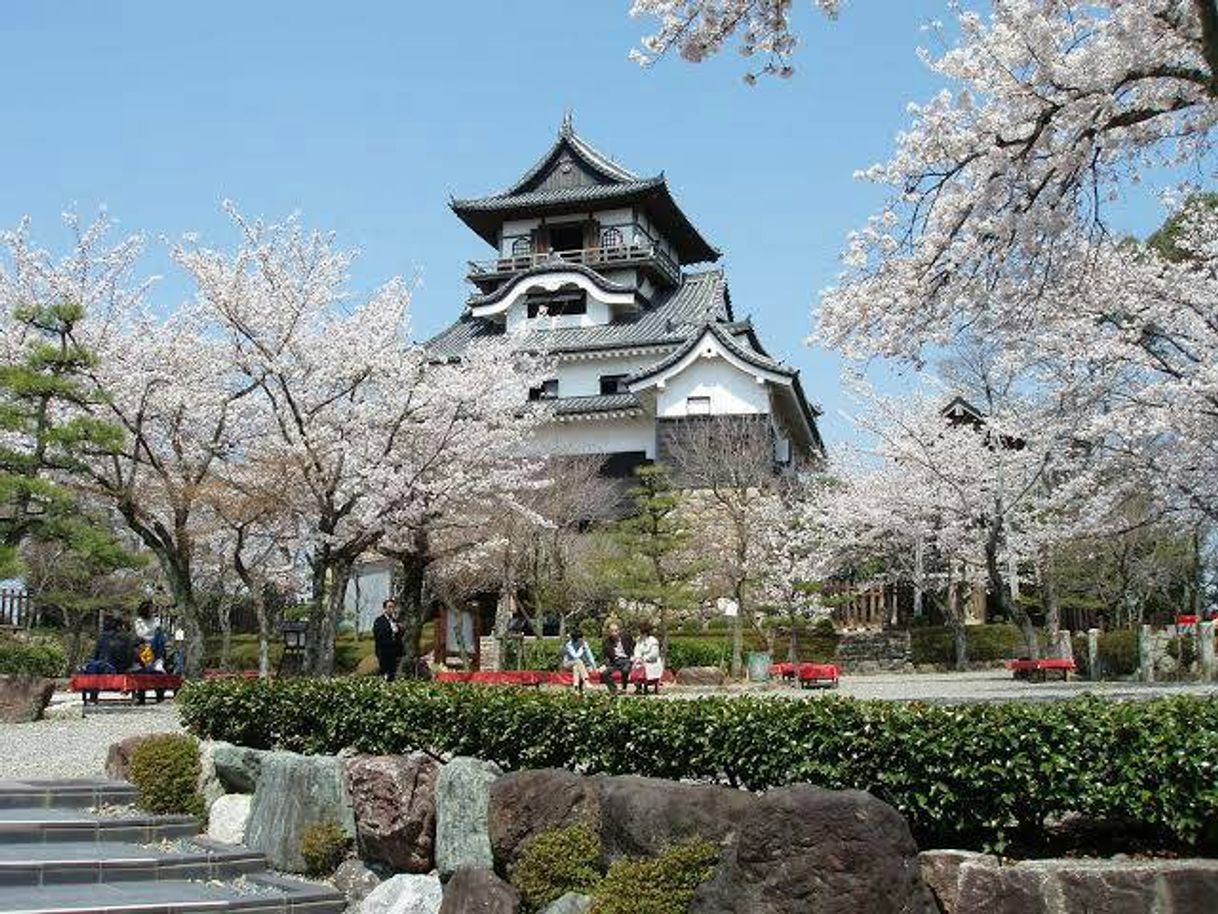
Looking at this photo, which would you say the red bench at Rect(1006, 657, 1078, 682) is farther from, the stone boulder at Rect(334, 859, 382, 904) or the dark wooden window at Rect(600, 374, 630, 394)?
the dark wooden window at Rect(600, 374, 630, 394)

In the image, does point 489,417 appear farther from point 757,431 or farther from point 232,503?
point 757,431

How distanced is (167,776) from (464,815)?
3658mm

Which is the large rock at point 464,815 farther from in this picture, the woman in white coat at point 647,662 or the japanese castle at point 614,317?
the japanese castle at point 614,317

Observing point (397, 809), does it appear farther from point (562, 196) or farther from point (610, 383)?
point (562, 196)

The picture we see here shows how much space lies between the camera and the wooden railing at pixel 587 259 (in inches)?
1794

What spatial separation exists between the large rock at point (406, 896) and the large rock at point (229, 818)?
185cm

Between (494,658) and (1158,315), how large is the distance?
17.5 metres

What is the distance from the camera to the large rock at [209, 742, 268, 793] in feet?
34.4

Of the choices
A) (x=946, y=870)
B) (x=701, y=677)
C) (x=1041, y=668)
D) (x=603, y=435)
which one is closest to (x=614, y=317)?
(x=603, y=435)

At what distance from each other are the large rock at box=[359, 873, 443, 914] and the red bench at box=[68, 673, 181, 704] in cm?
1058

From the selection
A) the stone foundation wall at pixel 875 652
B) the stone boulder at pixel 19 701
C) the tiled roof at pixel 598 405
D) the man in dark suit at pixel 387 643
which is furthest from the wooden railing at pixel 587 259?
the stone boulder at pixel 19 701

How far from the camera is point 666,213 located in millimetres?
48344

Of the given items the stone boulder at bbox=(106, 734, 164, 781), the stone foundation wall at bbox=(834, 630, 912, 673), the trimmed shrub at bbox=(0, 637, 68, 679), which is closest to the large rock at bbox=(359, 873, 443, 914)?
the stone boulder at bbox=(106, 734, 164, 781)

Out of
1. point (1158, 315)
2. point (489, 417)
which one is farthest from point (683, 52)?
point (489, 417)
